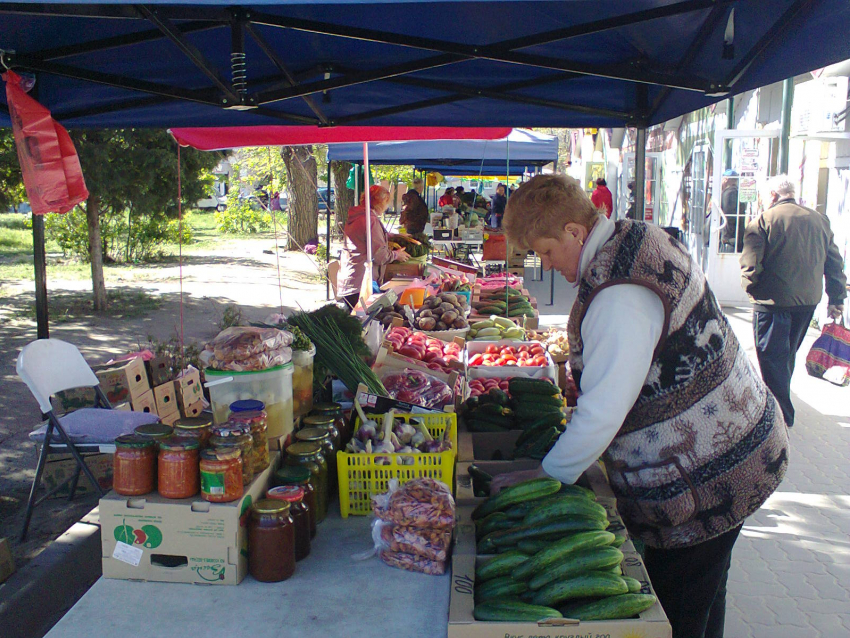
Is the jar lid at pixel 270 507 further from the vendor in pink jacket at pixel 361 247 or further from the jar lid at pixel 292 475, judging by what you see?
the vendor in pink jacket at pixel 361 247

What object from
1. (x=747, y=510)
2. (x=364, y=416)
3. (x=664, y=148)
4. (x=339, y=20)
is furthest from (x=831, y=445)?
(x=664, y=148)

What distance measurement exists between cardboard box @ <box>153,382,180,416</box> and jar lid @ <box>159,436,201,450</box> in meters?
2.96

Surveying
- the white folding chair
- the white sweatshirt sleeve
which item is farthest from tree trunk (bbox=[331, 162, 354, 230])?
the white sweatshirt sleeve

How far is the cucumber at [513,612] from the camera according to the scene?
1806 millimetres

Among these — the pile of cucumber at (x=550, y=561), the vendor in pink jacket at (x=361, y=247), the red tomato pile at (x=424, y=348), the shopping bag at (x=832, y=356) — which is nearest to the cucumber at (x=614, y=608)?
the pile of cucumber at (x=550, y=561)

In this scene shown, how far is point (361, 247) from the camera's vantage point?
844 centimetres

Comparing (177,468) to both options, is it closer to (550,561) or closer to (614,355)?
(550,561)

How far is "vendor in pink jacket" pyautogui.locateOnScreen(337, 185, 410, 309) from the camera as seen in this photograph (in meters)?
8.35

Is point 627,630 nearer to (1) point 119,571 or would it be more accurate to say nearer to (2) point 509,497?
(2) point 509,497

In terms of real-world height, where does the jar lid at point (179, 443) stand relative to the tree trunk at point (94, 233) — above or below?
below

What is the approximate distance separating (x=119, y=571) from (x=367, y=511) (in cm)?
84

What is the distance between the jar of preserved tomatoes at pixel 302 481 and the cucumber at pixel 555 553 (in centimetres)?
73

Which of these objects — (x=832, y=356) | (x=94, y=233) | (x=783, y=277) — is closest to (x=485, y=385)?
(x=783, y=277)

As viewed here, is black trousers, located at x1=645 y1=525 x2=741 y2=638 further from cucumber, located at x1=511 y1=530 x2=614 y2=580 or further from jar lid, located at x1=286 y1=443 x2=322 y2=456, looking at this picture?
jar lid, located at x1=286 y1=443 x2=322 y2=456
